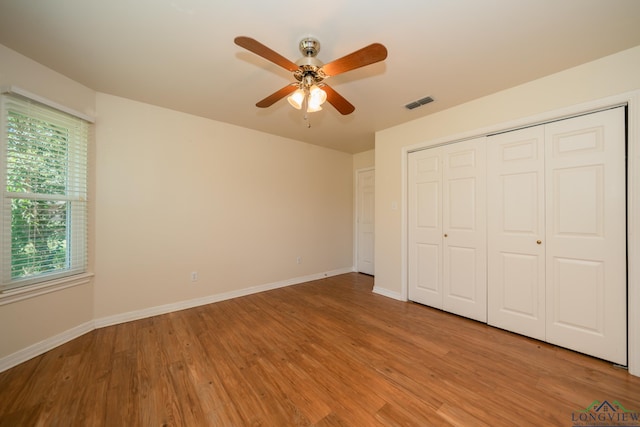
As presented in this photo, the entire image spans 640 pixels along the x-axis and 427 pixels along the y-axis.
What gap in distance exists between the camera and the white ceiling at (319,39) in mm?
1489

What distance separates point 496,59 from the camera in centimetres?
196

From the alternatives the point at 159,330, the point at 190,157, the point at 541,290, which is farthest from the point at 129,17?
the point at 541,290

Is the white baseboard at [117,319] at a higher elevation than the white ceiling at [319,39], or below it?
below

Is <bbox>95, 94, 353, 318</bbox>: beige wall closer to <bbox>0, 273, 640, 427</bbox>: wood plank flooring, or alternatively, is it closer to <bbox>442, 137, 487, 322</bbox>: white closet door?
<bbox>0, 273, 640, 427</bbox>: wood plank flooring

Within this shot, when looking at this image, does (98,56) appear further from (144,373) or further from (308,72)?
(144,373)

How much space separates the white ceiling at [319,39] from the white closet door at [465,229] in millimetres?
693

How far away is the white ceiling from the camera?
1489 millimetres

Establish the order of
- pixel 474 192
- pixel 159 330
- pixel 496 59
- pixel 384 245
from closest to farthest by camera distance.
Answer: pixel 496 59 → pixel 159 330 → pixel 474 192 → pixel 384 245

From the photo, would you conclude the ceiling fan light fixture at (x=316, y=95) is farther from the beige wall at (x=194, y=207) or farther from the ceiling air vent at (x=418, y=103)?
the beige wall at (x=194, y=207)

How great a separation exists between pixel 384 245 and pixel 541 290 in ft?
5.89

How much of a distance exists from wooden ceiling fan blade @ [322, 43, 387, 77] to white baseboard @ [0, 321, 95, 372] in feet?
10.9

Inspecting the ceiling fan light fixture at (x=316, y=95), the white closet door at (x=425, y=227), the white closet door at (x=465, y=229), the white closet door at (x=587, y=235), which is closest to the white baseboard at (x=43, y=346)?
the ceiling fan light fixture at (x=316, y=95)

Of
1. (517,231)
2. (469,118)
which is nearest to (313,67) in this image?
(469,118)

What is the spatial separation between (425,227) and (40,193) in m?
4.16
